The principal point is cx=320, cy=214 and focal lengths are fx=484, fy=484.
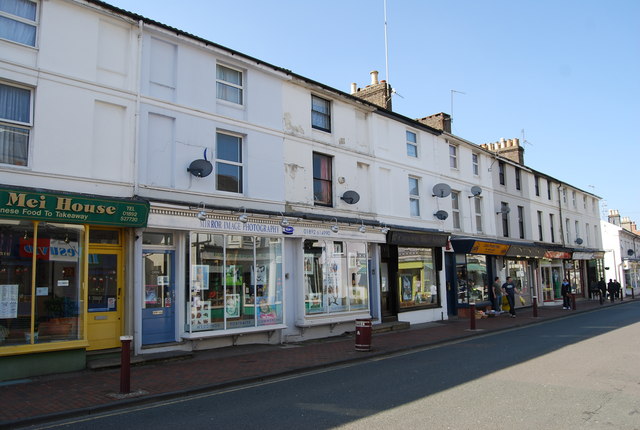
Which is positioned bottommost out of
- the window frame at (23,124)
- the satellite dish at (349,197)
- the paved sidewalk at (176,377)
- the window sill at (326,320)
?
the paved sidewalk at (176,377)

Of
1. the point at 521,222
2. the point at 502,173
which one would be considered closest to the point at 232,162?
the point at 502,173

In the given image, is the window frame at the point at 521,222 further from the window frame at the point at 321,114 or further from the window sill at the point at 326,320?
the window frame at the point at 321,114

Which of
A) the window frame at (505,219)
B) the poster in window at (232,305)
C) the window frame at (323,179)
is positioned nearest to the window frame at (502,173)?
the window frame at (505,219)

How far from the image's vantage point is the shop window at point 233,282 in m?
12.5

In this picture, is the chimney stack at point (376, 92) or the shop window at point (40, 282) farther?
the chimney stack at point (376, 92)

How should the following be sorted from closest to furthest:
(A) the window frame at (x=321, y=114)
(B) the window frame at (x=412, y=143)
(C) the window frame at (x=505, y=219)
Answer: (A) the window frame at (x=321, y=114), (B) the window frame at (x=412, y=143), (C) the window frame at (x=505, y=219)

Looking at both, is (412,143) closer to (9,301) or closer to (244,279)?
(244,279)

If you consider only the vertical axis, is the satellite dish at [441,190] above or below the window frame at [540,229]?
above

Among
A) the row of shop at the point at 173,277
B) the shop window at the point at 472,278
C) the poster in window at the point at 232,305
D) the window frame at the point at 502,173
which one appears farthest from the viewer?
the window frame at the point at 502,173

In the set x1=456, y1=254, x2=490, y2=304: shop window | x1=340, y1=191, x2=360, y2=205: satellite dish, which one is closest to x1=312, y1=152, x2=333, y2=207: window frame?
x1=340, y1=191, x2=360, y2=205: satellite dish

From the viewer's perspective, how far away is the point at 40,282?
10.1 metres

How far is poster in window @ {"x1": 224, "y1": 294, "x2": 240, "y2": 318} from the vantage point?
13.1 m

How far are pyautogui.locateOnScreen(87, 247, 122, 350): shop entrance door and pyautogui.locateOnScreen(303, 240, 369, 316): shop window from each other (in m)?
5.76

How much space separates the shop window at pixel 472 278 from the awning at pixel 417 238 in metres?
2.75
